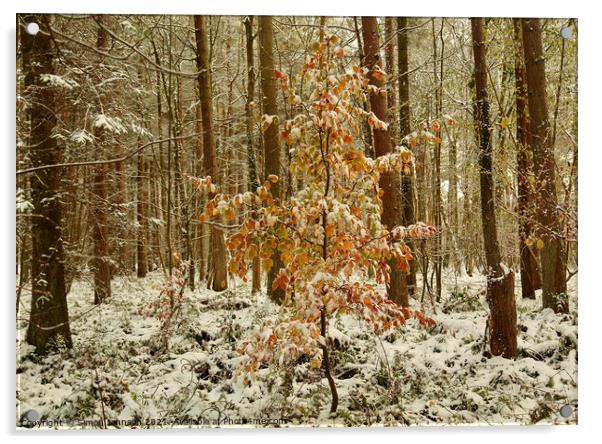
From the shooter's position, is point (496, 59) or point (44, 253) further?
point (496, 59)

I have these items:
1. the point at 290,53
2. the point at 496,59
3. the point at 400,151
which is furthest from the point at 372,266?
the point at 496,59

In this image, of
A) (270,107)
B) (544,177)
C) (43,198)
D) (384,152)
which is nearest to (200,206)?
(270,107)

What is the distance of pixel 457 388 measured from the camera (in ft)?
11.9

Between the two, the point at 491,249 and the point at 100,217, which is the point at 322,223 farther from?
the point at 100,217

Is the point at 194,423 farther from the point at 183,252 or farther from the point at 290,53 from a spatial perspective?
the point at 290,53

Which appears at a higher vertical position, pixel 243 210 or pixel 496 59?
pixel 496 59

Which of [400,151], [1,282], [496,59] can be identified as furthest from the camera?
[496,59]

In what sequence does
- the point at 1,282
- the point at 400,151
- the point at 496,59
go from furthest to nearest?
the point at 496,59 < the point at 1,282 < the point at 400,151

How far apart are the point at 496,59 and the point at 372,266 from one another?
7.29 feet

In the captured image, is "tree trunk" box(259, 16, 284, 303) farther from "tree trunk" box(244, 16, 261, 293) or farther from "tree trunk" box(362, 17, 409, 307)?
"tree trunk" box(362, 17, 409, 307)

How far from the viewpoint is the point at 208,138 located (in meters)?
3.73

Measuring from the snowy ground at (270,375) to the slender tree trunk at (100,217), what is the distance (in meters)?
0.11

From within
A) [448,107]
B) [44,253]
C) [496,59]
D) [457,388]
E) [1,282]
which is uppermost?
[496,59]

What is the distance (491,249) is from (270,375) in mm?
2249
